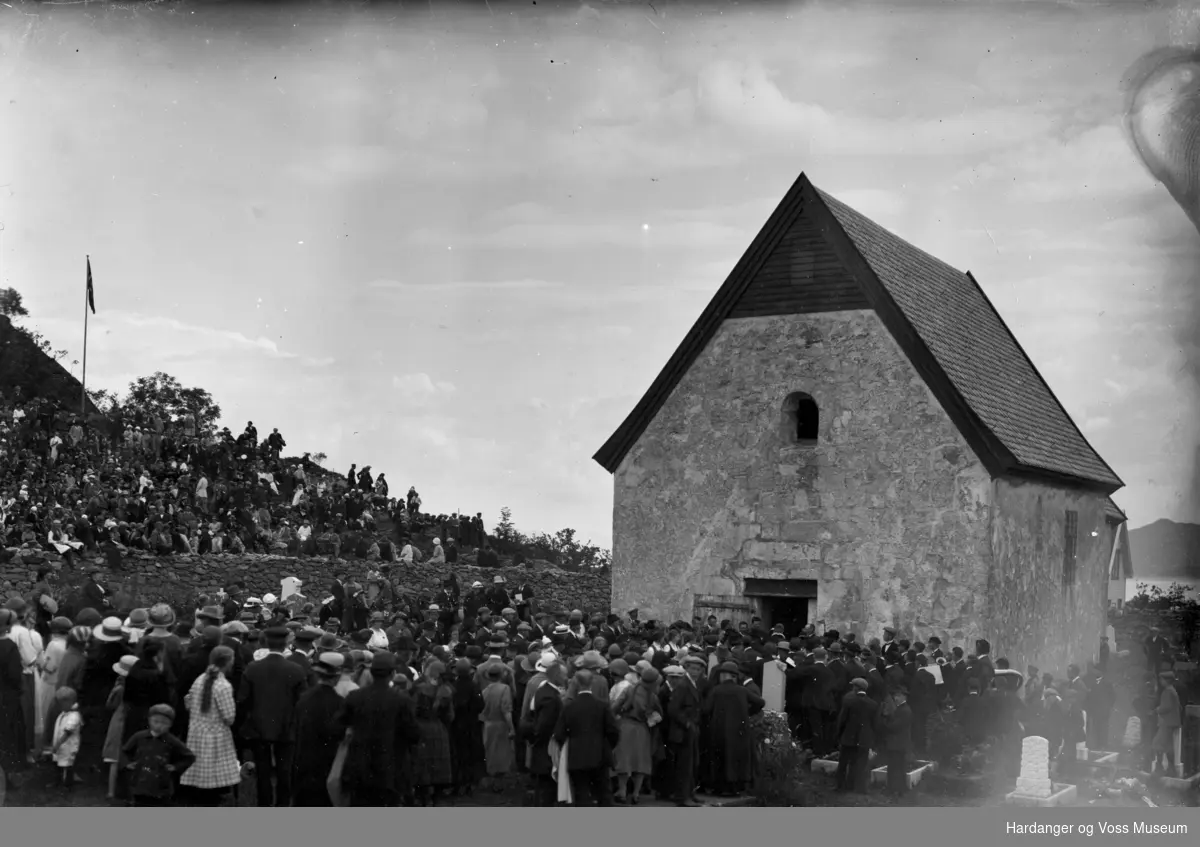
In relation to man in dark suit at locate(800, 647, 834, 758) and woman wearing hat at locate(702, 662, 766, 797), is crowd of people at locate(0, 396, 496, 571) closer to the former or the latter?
man in dark suit at locate(800, 647, 834, 758)

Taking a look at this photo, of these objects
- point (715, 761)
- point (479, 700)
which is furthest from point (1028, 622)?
point (479, 700)

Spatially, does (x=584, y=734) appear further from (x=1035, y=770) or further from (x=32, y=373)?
(x=32, y=373)

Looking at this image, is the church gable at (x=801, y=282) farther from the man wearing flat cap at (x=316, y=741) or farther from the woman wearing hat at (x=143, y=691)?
the woman wearing hat at (x=143, y=691)

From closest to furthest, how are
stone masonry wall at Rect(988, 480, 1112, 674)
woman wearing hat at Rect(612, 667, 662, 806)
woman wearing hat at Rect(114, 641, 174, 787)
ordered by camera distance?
1. woman wearing hat at Rect(114, 641, 174, 787)
2. woman wearing hat at Rect(612, 667, 662, 806)
3. stone masonry wall at Rect(988, 480, 1112, 674)

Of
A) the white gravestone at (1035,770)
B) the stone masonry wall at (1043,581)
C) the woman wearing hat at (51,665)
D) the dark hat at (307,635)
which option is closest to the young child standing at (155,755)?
the dark hat at (307,635)

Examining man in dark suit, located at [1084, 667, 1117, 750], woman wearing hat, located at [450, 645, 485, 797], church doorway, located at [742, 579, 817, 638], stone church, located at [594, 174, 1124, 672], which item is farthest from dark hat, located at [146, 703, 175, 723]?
church doorway, located at [742, 579, 817, 638]

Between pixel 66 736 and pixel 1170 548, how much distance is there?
45.9 ft

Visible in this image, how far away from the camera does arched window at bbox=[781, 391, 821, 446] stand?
22781 mm

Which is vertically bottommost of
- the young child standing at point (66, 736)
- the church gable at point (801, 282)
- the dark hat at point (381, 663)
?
the young child standing at point (66, 736)

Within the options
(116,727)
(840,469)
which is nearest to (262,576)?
(840,469)

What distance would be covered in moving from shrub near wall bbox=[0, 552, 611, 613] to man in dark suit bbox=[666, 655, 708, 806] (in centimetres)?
1370

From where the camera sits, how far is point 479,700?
47.4ft

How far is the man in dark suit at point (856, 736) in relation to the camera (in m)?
15.4

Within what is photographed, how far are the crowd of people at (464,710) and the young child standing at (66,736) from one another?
0.06 ft
